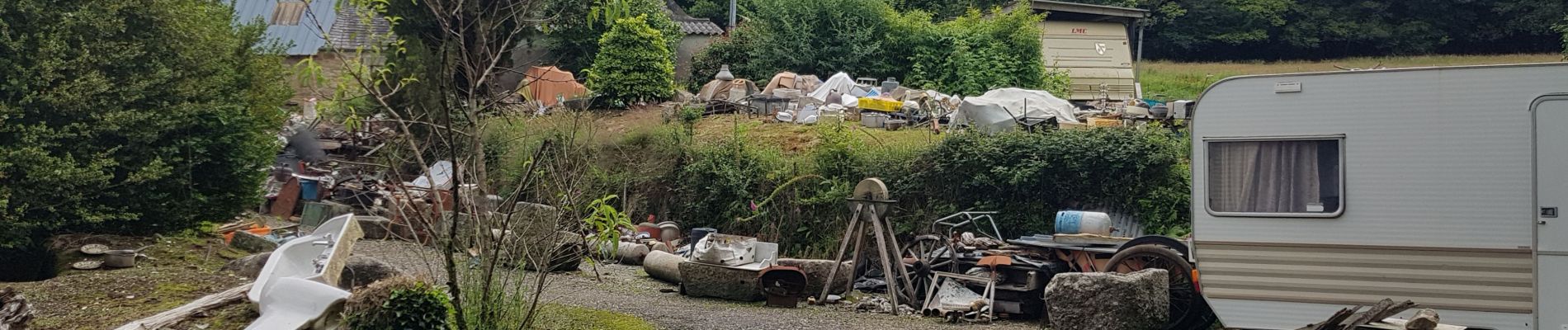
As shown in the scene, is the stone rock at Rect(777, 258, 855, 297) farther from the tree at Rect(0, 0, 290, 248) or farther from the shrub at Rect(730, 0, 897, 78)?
the shrub at Rect(730, 0, 897, 78)

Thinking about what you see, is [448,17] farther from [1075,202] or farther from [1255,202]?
[1075,202]

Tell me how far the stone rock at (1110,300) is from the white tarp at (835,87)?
12.5m

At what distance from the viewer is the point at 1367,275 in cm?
793

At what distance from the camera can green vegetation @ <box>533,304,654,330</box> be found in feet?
29.5

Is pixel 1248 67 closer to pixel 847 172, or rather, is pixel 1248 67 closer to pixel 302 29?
pixel 847 172

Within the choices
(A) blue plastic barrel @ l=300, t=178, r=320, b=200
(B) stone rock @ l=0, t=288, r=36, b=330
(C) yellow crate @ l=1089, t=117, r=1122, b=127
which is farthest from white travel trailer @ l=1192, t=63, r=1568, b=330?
(A) blue plastic barrel @ l=300, t=178, r=320, b=200

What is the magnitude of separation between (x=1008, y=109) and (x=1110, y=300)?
8193 millimetres

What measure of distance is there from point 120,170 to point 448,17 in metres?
9.57

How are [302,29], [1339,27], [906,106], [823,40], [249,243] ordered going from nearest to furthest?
[249,243] < [906,106] < [823,40] < [302,29] < [1339,27]

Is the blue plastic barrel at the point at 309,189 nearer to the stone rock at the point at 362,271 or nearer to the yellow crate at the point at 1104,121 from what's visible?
the stone rock at the point at 362,271

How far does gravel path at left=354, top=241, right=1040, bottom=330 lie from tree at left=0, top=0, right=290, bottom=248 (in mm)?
3360

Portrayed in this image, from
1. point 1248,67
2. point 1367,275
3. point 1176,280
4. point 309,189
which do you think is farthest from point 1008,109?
point 1248,67

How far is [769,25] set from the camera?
26234 mm

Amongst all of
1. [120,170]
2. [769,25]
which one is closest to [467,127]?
[120,170]
